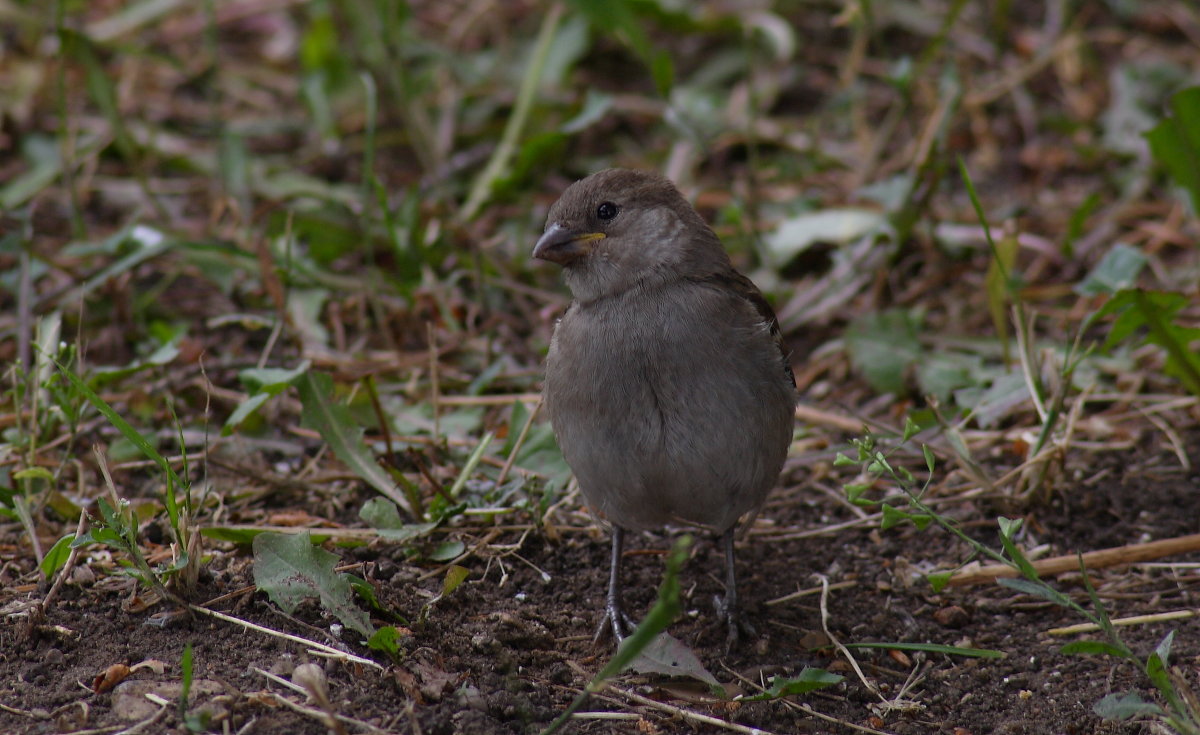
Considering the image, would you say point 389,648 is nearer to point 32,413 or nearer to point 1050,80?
point 32,413

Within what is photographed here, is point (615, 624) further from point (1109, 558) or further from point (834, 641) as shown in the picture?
point (1109, 558)

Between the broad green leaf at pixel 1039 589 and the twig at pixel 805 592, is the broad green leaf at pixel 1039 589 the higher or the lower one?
the higher one

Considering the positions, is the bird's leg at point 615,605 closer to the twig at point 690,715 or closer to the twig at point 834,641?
the twig at point 690,715

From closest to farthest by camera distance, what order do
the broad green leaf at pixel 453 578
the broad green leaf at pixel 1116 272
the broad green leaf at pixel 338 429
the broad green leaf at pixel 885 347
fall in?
the broad green leaf at pixel 453 578
the broad green leaf at pixel 338 429
the broad green leaf at pixel 1116 272
the broad green leaf at pixel 885 347

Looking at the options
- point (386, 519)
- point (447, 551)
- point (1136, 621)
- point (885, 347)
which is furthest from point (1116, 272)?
point (386, 519)

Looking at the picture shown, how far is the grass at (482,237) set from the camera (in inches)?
162

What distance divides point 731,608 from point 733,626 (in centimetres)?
7

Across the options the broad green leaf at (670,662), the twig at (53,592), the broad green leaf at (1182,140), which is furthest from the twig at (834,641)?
the twig at (53,592)

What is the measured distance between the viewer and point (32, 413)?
12.8 feet

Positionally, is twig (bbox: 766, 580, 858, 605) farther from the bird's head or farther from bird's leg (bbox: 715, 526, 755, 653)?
the bird's head

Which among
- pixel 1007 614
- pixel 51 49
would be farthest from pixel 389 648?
pixel 51 49

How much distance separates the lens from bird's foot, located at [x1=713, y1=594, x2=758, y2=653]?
371 cm

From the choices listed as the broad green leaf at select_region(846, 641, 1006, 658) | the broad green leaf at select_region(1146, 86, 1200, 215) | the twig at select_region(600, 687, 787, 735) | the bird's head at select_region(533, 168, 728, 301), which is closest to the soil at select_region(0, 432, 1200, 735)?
the twig at select_region(600, 687, 787, 735)

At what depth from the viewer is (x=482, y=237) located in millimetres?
5961
